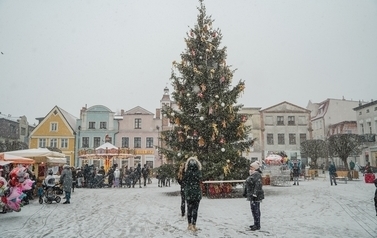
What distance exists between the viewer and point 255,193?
7.88m

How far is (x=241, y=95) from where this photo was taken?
1644 cm

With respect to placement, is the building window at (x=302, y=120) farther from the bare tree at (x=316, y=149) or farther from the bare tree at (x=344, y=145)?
the bare tree at (x=344, y=145)

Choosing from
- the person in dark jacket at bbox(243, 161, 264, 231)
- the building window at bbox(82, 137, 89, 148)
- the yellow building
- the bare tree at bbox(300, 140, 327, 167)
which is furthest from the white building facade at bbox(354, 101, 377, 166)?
A: the yellow building

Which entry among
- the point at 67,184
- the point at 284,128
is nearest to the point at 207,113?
the point at 67,184

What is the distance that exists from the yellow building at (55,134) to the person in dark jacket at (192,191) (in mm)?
41859

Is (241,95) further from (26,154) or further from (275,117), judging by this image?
(275,117)

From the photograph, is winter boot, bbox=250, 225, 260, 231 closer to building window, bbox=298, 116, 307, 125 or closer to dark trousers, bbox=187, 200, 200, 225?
dark trousers, bbox=187, 200, 200, 225

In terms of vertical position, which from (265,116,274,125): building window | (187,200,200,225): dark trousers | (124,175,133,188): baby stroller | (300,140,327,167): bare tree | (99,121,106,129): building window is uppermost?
(265,116,274,125): building window

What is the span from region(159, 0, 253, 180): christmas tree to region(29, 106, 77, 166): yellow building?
33.7 meters

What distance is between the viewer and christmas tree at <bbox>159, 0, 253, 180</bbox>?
15.3 m

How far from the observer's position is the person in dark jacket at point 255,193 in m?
7.75

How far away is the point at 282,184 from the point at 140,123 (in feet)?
92.5

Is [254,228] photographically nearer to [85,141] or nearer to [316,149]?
[316,149]

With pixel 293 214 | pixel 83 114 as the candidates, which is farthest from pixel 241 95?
pixel 83 114
